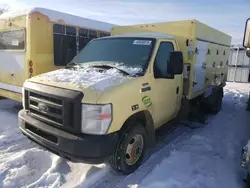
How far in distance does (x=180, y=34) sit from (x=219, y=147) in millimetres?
2516

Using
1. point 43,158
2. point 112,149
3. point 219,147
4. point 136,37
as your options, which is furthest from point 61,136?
point 219,147

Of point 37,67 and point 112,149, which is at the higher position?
point 37,67

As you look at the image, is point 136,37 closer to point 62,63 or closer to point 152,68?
point 152,68

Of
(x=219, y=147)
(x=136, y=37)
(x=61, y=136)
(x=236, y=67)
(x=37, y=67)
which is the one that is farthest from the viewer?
(x=236, y=67)

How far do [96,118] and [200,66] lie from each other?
3.48 metres

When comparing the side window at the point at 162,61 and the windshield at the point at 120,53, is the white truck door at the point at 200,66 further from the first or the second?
the windshield at the point at 120,53

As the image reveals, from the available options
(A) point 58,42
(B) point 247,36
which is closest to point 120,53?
(B) point 247,36

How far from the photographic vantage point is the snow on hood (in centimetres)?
311

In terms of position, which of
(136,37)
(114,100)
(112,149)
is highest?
(136,37)

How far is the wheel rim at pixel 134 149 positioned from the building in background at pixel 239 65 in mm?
14658

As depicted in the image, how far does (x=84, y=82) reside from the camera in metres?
3.18

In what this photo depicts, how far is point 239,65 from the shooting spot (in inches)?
633

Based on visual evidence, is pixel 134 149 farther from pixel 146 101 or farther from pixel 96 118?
pixel 96 118

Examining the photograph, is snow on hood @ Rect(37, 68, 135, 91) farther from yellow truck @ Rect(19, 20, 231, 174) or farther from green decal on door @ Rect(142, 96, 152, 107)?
green decal on door @ Rect(142, 96, 152, 107)
